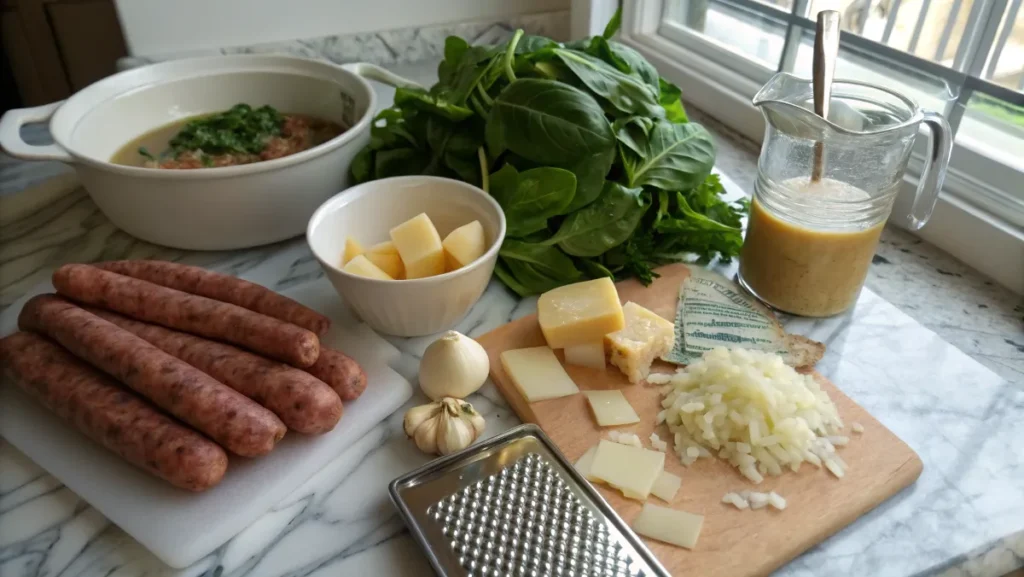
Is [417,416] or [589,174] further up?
[589,174]

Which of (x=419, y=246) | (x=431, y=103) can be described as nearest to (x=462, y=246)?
(x=419, y=246)

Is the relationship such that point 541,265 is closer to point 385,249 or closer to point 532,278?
point 532,278

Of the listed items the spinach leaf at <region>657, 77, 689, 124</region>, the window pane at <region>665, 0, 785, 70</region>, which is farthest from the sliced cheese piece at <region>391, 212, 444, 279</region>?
the window pane at <region>665, 0, 785, 70</region>

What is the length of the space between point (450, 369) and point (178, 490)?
28cm

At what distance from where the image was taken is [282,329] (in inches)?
28.0

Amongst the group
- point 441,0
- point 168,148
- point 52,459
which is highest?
point 441,0

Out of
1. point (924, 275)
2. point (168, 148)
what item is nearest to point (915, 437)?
point (924, 275)

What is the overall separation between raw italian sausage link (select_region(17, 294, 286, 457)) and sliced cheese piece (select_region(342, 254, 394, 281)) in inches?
7.3

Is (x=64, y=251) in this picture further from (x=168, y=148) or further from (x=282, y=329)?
(x=282, y=329)

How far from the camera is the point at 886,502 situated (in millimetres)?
641

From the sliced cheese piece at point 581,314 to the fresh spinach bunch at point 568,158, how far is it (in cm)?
9

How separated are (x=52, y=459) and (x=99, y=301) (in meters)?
0.19

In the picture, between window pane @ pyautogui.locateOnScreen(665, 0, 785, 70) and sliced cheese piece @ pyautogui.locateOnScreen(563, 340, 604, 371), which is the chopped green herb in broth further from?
window pane @ pyautogui.locateOnScreen(665, 0, 785, 70)

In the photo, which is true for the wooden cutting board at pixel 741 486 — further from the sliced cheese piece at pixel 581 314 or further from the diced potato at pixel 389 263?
the diced potato at pixel 389 263
